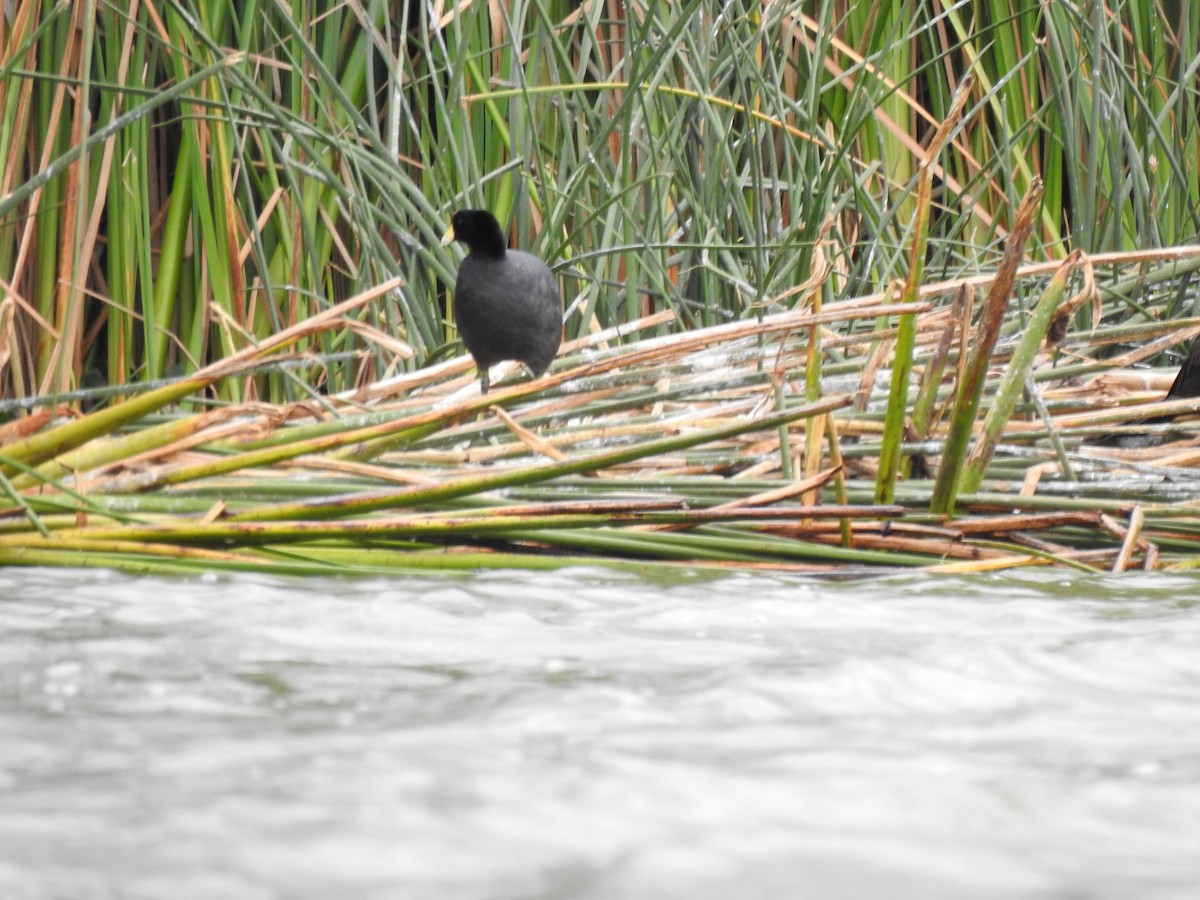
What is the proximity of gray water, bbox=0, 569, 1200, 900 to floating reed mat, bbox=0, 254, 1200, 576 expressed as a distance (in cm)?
14

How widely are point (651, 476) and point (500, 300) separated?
50 cm

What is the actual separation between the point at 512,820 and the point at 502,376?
5.25ft

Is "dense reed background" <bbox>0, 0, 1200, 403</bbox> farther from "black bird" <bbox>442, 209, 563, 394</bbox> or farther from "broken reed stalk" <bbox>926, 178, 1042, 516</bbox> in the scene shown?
"broken reed stalk" <bbox>926, 178, 1042, 516</bbox>

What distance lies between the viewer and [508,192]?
2.57 m

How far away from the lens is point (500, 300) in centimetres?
192

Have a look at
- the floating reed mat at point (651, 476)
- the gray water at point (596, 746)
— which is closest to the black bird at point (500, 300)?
the floating reed mat at point (651, 476)

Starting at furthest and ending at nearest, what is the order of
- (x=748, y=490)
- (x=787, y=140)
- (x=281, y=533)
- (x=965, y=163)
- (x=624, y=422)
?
(x=965, y=163), (x=787, y=140), (x=624, y=422), (x=748, y=490), (x=281, y=533)

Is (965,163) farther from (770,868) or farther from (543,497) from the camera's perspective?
(770,868)

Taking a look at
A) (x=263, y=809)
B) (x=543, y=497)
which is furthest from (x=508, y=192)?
(x=263, y=809)

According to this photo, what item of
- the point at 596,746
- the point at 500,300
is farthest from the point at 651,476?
the point at 596,746

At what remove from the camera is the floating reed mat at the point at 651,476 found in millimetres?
1276

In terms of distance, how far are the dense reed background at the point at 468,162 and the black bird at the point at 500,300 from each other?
6 centimetres

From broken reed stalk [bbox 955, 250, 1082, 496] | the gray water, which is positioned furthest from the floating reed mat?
the gray water

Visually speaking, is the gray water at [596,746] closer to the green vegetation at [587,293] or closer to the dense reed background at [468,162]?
the green vegetation at [587,293]
